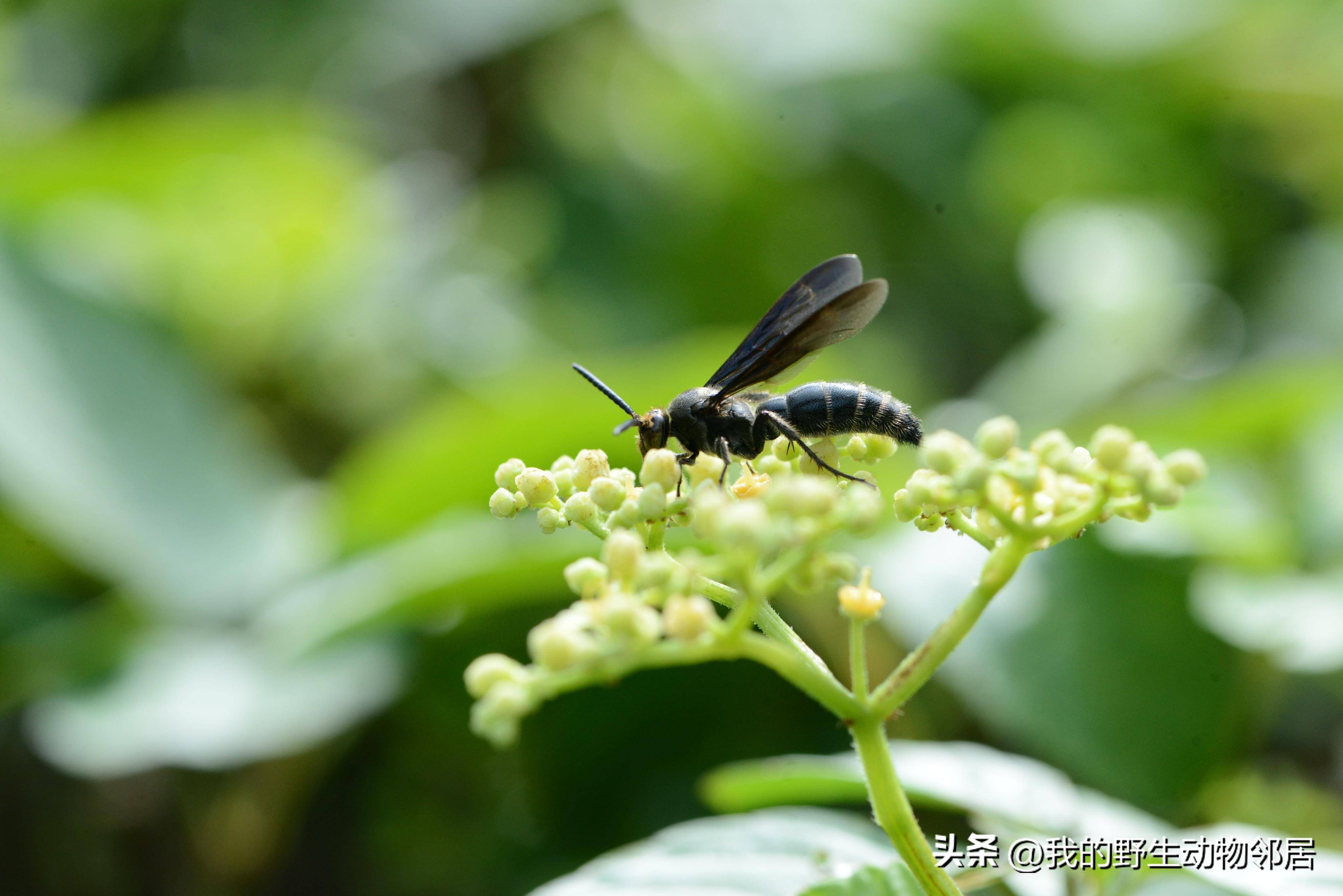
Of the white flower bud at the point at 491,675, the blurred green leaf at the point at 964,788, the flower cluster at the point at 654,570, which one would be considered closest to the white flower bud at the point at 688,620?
the flower cluster at the point at 654,570

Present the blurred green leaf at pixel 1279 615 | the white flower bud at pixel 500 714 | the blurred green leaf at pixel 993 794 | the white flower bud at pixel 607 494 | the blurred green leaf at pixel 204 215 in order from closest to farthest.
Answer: the white flower bud at pixel 500 714
the white flower bud at pixel 607 494
the blurred green leaf at pixel 993 794
the blurred green leaf at pixel 1279 615
the blurred green leaf at pixel 204 215

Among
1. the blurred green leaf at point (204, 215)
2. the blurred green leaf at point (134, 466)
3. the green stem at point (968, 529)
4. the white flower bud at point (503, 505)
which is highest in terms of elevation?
the blurred green leaf at point (204, 215)

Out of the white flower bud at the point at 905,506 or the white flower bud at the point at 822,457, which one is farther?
the white flower bud at the point at 822,457

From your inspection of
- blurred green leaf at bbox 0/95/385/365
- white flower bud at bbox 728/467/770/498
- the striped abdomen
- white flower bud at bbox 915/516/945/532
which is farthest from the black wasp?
blurred green leaf at bbox 0/95/385/365

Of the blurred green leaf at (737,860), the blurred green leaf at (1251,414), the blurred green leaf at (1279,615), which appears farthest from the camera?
the blurred green leaf at (1251,414)

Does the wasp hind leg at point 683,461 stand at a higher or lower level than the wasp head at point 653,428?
lower

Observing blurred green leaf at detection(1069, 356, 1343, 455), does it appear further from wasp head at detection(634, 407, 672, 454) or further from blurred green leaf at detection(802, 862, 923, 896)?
blurred green leaf at detection(802, 862, 923, 896)

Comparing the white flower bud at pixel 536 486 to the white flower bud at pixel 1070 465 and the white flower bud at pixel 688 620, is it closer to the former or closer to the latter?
the white flower bud at pixel 688 620
